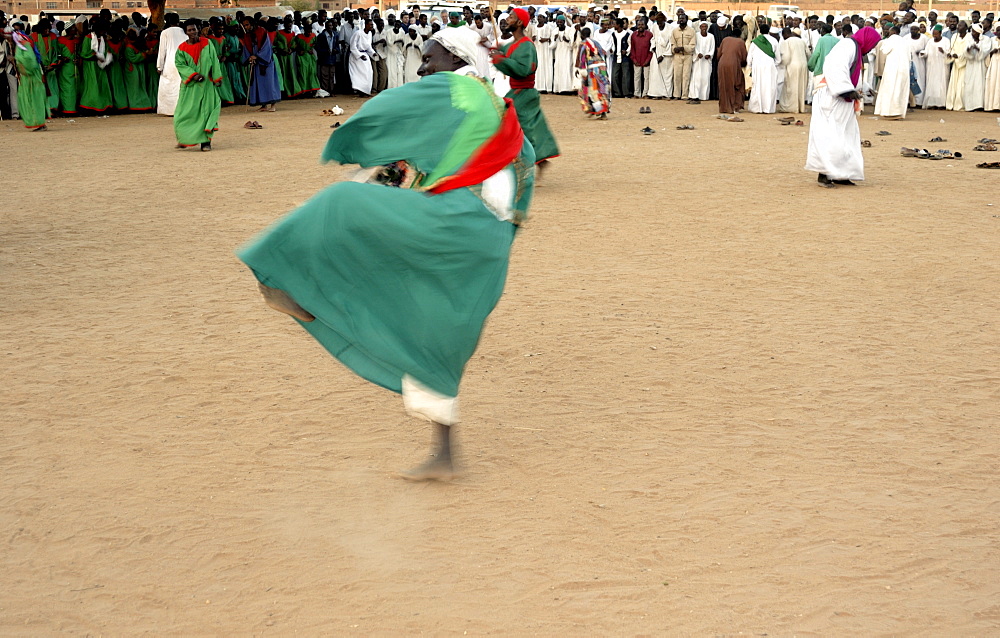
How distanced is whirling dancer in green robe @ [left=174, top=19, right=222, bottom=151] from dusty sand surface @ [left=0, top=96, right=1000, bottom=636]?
5.73 m

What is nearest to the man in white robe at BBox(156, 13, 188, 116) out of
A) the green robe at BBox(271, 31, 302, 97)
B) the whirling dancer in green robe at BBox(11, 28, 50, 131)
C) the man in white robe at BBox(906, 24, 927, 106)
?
the whirling dancer in green robe at BBox(11, 28, 50, 131)

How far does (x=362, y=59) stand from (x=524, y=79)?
13733 mm

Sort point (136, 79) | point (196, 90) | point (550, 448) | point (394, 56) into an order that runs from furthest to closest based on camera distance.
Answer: point (394, 56)
point (136, 79)
point (196, 90)
point (550, 448)

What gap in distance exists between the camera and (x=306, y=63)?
76.4ft

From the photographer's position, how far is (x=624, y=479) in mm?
4094

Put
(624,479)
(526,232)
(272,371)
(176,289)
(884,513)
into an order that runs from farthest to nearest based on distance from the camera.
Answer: (526,232) → (176,289) → (272,371) → (624,479) → (884,513)

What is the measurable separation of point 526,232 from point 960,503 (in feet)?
17.8

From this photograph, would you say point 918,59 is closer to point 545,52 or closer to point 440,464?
point 545,52

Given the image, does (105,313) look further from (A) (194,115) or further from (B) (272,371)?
(A) (194,115)

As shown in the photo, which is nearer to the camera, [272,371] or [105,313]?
[272,371]

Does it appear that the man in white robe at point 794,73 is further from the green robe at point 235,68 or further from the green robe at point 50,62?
the green robe at point 50,62

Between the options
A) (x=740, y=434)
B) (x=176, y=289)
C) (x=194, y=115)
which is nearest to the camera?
(x=740, y=434)

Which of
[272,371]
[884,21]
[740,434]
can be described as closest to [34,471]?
[272,371]

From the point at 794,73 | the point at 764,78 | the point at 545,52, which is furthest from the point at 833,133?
the point at 545,52
